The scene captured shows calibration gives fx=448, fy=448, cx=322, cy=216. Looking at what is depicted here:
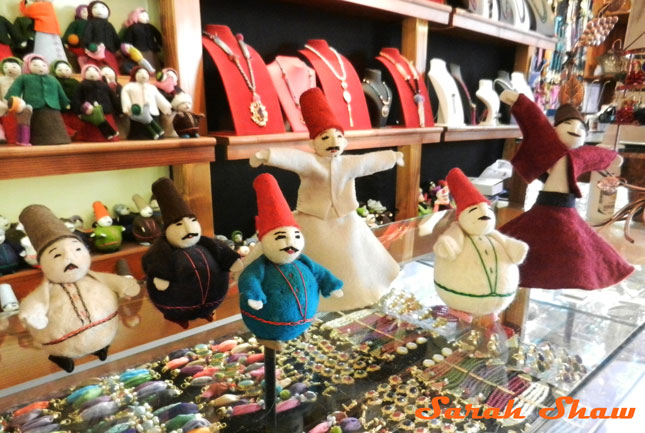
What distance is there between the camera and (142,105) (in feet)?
2.91

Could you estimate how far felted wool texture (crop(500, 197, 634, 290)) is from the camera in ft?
2.65

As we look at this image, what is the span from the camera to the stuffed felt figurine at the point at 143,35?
0.99 m

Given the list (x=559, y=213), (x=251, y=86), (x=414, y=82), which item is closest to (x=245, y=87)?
(x=251, y=86)

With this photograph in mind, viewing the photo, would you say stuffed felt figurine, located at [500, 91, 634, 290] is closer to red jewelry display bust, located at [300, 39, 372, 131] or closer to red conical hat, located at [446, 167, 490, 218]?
red conical hat, located at [446, 167, 490, 218]

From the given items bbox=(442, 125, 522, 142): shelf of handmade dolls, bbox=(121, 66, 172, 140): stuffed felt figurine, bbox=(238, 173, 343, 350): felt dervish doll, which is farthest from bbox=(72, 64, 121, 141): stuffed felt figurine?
bbox=(442, 125, 522, 142): shelf of handmade dolls

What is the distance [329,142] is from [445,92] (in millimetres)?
1036

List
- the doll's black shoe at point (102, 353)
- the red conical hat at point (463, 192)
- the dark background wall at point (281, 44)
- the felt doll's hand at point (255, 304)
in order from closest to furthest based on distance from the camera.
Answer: the felt doll's hand at point (255, 304) < the doll's black shoe at point (102, 353) < the red conical hat at point (463, 192) < the dark background wall at point (281, 44)

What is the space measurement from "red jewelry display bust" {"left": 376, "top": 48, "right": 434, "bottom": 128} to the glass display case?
0.77 metres

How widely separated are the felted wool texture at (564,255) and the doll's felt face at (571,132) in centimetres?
12

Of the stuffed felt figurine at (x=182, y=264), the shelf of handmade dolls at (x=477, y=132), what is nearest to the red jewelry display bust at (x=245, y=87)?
the stuffed felt figurine at (x=182, y=264)

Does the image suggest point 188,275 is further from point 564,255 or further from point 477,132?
point 477,132

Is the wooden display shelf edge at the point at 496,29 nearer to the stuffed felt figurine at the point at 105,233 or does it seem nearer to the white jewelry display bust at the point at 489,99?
the white jewelry display bust at the point at 489,99

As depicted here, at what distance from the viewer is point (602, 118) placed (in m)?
1.89

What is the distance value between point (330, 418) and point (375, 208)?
1019 mm
